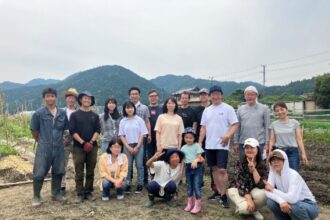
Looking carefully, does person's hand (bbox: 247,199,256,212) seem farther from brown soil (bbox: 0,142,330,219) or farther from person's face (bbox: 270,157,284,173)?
person's face (bbox: 270,157,284,173)

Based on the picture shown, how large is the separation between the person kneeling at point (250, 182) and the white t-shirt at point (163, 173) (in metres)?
0.95

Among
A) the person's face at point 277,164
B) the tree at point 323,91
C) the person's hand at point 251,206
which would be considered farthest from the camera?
the tree at point 323,91

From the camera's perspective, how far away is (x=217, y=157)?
16.2ft

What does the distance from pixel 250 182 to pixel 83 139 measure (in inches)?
98.9

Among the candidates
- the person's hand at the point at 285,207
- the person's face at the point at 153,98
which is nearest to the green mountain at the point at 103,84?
the person's face at the point at 153,98

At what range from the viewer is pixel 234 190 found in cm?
453

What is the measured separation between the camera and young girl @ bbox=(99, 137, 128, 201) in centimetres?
535

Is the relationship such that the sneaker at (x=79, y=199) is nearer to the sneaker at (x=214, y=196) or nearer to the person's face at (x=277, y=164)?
the sneaker at (x=214, y=196)

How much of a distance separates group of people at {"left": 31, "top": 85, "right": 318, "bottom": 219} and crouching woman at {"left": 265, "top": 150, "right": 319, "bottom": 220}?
15 cm

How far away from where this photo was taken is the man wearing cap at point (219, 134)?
192 inches

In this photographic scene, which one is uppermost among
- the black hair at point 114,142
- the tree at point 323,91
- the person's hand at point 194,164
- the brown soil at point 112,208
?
the tree at point 323,91

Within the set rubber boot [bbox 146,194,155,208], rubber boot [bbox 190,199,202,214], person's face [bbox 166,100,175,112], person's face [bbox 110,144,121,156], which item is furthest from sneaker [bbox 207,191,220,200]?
person's face [bbox 110,144,121,156]

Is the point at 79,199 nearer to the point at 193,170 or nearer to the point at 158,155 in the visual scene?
the point at 158,155

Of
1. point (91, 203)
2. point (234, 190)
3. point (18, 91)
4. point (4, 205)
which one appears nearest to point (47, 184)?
point (4, 205)
